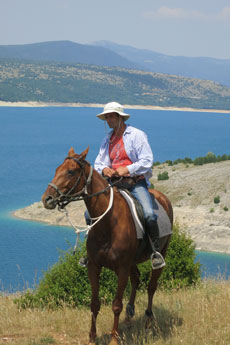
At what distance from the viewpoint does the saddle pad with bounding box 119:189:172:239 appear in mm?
9477

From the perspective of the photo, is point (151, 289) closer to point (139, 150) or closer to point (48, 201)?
point (139, 150)

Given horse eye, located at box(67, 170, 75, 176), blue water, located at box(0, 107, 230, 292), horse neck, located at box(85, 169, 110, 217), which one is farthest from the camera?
blue water, located at box(0, 107, 230, 292)

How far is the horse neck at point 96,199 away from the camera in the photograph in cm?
895

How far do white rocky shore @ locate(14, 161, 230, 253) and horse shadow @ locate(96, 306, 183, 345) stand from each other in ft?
115

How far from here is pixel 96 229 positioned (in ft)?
29.7

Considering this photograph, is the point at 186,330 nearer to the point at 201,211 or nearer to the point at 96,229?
the point at 96,229

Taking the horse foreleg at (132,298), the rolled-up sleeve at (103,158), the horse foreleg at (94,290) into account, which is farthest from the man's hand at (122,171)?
the horse foreleg at (132,298)

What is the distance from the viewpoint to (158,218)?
1014 centimetres

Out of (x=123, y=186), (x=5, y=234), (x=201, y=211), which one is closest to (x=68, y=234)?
(x=5, y=234)

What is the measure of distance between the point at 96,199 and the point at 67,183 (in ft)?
2.38

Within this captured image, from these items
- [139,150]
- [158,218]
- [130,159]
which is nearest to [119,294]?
[158,218]

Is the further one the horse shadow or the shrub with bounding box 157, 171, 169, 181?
the shrub with bounding box 157, 171, 169, 181

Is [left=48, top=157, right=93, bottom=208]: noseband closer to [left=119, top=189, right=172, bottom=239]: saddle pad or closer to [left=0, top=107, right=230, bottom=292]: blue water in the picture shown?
[left=119, top=189, right=172, bottom=239]: saddle pad

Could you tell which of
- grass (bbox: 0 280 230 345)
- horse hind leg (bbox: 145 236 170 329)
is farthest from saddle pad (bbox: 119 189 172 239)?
grass (bbox: 0 280 230 345)
